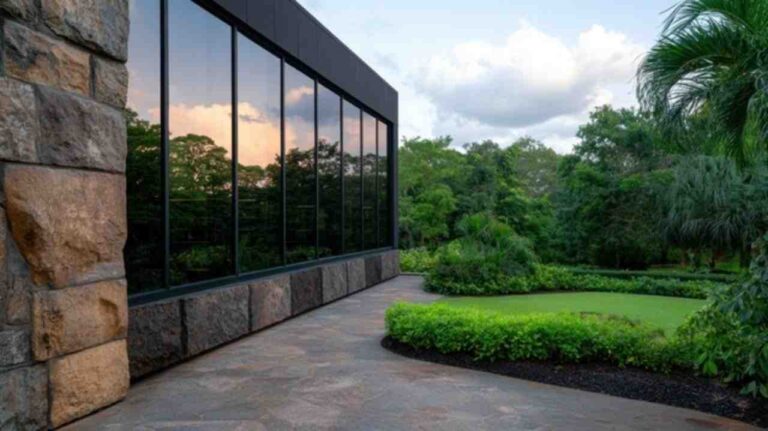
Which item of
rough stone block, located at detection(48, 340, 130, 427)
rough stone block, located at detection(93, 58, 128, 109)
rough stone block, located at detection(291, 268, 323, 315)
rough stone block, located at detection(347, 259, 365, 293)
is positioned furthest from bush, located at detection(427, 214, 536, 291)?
rough stone block, located at detection(93, 58, 128, 109)

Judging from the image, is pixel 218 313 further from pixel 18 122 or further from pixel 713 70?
pixel 713 70

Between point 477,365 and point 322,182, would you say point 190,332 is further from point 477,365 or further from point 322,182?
point 322,182

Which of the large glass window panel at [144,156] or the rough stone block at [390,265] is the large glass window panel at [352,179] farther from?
the large glass window panel at [144,156]

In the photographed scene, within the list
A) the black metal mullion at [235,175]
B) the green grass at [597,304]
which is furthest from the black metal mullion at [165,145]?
the green grass at [597,304]

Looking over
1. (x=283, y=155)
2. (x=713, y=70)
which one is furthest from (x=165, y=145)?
(x=713, y=70)

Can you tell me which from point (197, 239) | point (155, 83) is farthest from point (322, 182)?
point (155, 83)

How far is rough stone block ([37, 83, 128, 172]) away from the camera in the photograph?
3049 millimetres

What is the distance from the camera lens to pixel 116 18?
362 cm

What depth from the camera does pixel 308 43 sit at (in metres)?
7.55

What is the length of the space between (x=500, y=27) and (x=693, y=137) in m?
6.09

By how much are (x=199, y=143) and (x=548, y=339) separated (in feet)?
12.0

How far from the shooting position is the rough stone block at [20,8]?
2814mm

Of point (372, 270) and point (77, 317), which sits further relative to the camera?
point (372, 270)

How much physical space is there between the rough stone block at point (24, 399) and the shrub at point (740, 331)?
415 cm
